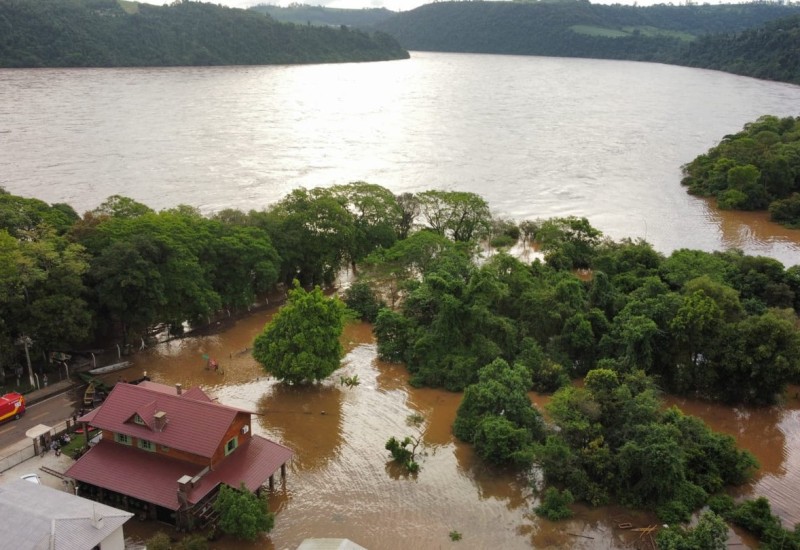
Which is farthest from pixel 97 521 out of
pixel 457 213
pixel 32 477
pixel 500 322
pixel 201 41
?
pixel 201 41

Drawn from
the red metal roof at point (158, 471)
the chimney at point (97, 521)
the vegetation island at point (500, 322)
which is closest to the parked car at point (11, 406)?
the vegetation island at point (500, 322)

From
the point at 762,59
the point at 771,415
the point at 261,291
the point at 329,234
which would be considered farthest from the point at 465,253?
the point at 762,59

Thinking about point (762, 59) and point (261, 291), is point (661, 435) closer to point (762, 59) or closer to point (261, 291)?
point (261, 291)

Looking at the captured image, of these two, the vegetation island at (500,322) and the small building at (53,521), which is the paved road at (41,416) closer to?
the vegetation island at (500,322)

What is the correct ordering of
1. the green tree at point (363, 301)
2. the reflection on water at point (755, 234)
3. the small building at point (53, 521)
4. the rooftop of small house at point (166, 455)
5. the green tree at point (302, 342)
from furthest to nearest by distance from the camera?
the reflection on water at point (755, 234), the green tree at point (363, 301), the green tree at point (302, 342), the rooftop of small house at point (166, 455), the small building at point (53, 521)

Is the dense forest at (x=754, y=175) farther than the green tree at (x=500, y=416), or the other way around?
the dense forest at (x=754, y=175)

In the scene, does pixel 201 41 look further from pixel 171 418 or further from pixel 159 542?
pixel 159 542
